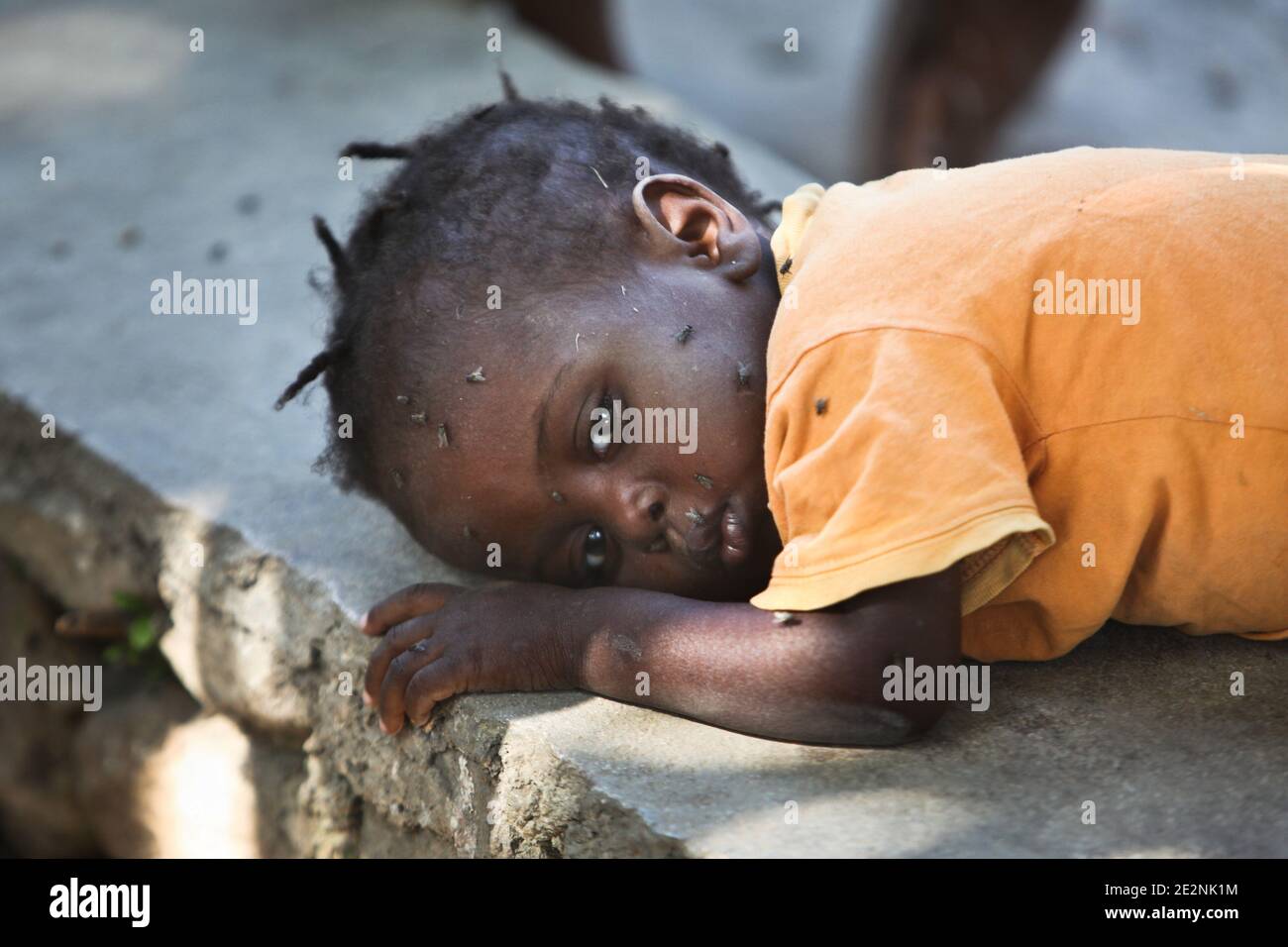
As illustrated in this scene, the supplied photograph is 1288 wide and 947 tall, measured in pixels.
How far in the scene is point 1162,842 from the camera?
1.78 meters

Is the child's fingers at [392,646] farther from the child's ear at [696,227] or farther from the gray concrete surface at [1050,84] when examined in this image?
the gray concrete surface at [1050,84]

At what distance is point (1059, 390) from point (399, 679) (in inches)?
44.1

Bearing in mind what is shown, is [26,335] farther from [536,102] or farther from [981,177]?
[981,177]

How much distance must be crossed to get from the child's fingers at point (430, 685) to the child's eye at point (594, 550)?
28 centimetres

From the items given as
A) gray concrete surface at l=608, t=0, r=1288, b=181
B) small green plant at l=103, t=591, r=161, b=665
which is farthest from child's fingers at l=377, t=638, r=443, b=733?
gray concrete surface at l=608, t=0, r=1288, b=181

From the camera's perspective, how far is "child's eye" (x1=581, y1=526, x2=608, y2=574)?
229 centimetres

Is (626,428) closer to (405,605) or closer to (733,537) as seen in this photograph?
(733,537)

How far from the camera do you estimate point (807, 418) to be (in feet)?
6.57

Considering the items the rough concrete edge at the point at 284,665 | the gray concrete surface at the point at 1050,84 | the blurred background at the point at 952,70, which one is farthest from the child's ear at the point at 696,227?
the gray concrete surface at the point at 1050,84

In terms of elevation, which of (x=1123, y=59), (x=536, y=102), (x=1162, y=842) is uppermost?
(x=1123, y=59)

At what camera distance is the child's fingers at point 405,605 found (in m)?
2.34

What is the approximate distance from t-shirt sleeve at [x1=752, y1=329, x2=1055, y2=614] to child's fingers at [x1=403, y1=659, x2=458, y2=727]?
21.5 inches

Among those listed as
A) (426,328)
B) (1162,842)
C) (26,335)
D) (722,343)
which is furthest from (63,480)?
(1162,842)

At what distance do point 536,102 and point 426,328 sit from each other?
62cm
